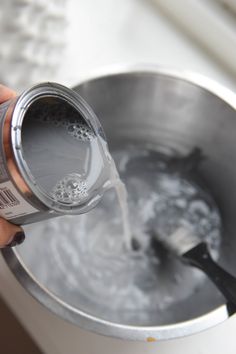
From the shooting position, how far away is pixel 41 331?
56cm

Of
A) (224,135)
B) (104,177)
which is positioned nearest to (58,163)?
(104,177)

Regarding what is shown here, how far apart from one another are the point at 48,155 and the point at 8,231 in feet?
0.27

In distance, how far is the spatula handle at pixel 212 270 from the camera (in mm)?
578

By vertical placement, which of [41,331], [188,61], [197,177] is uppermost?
[188,61]

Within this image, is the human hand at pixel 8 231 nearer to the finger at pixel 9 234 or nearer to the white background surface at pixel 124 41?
the finger at pixel 9 234

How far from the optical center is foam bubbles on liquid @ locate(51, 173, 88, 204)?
0.42 meters

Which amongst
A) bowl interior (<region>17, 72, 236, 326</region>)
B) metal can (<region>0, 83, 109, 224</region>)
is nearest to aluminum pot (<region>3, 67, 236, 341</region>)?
bowl interior (<region>17, 72, 236, 326</region>)

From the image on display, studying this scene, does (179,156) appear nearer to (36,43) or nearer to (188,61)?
(188,61)

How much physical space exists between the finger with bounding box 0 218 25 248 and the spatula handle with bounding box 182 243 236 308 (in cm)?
25

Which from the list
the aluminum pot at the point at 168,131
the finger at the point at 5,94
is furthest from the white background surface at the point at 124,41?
the finger at the point at 5,94

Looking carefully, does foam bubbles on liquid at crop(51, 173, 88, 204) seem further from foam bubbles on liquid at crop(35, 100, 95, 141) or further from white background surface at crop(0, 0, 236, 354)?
white background surface at crop(0, 0, 236, 354)

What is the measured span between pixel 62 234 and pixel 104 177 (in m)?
0.26

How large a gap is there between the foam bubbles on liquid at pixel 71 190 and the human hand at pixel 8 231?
63 millimetres

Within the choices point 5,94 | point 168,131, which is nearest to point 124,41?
point 168,131
